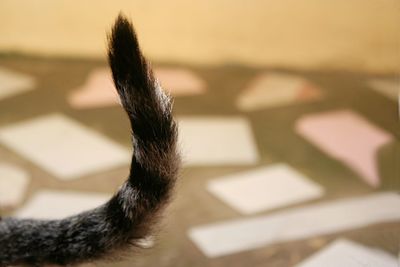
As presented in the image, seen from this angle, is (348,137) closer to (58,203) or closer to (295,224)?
(295,224)

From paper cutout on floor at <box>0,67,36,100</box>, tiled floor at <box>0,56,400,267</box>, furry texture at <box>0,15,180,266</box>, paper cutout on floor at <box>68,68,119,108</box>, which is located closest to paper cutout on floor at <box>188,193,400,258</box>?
tiled floor at <box>0,56,400,267</box>

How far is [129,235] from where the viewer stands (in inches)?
35.3

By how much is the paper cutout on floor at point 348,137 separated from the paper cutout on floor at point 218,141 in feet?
0.68

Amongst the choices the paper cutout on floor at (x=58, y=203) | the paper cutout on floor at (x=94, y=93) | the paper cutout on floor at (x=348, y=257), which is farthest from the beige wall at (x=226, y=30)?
the paper cutout on floor at (x=348, y=257)

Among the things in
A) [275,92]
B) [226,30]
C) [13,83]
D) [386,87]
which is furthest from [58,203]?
[386,87]

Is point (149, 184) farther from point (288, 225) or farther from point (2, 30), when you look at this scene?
point (2, 30)

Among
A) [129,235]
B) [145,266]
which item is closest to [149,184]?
[129,235]

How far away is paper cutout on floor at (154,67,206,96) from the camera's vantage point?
Answer: 2430 millimetres

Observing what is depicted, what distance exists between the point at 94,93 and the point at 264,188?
0.94m

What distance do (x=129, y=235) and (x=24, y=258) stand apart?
199 mm

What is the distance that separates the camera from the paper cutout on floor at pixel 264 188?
5.65 ft

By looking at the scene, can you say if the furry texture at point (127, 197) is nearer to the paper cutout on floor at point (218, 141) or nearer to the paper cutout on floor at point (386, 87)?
the paper cutout on floor at point (218, 141)

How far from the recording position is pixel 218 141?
6.81ft

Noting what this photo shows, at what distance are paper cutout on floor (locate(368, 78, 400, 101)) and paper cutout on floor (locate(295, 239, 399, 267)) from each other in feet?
3.21
